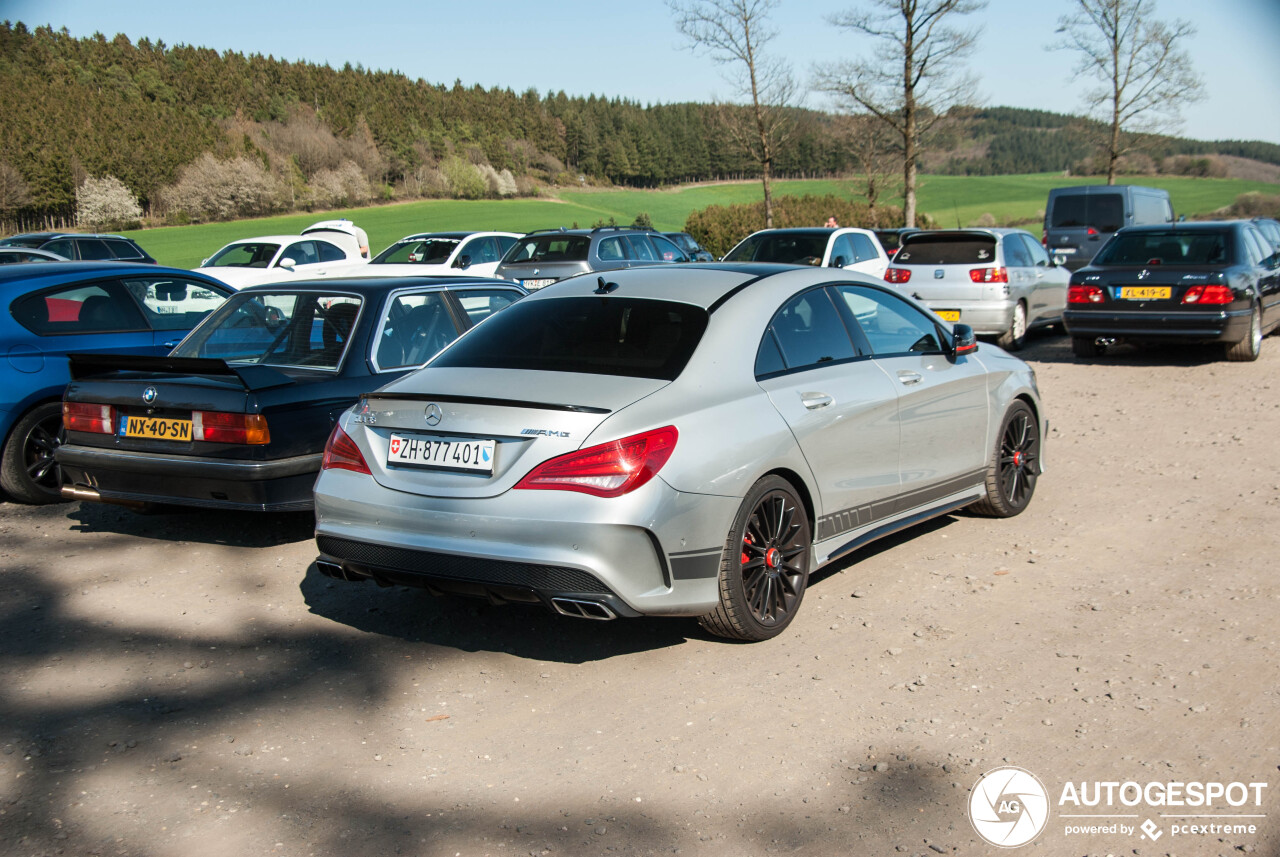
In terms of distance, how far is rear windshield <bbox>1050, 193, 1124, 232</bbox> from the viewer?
23.3m

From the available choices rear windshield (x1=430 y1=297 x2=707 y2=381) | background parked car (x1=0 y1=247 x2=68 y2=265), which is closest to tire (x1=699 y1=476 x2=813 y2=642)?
rear windshield (x1=430 y1=297 x2=707 y2=381)

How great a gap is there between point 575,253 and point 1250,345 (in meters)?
10.4

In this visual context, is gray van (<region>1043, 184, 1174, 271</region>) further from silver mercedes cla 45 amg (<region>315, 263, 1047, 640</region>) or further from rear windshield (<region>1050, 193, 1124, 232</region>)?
silver mercedes cla 45 amg (<region>315, 263, 1047, 640</region>)

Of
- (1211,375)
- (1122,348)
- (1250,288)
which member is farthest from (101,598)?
(1122,348)

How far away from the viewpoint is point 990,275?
46.5 ft

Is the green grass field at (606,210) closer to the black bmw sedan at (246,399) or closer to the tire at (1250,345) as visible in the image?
the tire at (1250,345)

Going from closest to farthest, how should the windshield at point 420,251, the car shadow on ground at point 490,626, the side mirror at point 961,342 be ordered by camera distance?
the car shadow on ground at point 490,626
the side mirror at point 961,342
the windshield at point 420,251

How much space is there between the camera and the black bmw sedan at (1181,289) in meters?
12.2

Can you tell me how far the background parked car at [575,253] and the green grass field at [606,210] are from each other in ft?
110

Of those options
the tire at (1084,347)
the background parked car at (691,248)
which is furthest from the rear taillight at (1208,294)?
the background parked car at (691,248)

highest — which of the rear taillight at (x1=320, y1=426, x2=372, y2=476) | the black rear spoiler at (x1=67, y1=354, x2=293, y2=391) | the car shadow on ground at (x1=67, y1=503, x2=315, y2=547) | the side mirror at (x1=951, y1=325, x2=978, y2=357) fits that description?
the black rear spoiler at (x1=67, y1=354, x2=293, y2=391)

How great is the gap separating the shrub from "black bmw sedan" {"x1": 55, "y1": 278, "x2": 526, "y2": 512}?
7356 cm

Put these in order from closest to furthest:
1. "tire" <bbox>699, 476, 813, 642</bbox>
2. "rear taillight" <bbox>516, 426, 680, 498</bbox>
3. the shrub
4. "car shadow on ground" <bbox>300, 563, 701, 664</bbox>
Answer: "rear taillight" <bbox>516, 426, 680, 498</bbox>, "tire" <bbox>699, 476, 813, 642</bbox>, "car shadow on ground" <bbox>300, 563, 701, 664</bbox>, the shrub

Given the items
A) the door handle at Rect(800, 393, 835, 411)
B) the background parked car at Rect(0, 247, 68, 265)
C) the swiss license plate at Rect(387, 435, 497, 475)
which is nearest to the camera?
the swiss license plate at Rect(387, 435, 497, 475)
